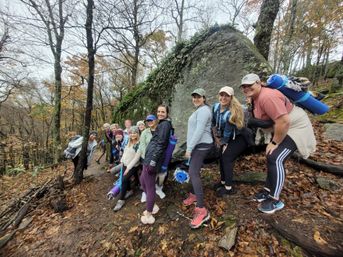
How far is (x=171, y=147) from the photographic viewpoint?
3.82 meters

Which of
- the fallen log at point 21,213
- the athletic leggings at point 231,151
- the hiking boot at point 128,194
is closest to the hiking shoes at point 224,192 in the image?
the athletic leggings at point 231,151

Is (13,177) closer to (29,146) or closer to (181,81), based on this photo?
(29,146)

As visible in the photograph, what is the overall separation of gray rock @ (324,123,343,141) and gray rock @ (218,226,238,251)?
4.50 metres

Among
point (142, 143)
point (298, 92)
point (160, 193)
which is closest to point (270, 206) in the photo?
point (298, 92)

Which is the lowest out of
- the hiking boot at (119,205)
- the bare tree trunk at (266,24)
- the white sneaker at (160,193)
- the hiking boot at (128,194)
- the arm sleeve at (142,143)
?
the hiking boot at (119,205)

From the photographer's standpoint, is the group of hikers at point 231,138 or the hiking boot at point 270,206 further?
the hiking boot at point 270,206

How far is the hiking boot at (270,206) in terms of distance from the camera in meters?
2.94

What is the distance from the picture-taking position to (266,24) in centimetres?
624

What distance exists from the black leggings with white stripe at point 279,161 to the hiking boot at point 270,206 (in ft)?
0.70

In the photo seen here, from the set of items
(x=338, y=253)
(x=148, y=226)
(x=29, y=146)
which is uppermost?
(x=338, y=253)

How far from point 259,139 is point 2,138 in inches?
637

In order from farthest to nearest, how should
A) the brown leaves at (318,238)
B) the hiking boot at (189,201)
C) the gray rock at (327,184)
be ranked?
the hiking boot at (189,201)
the gray rock at (327,184)
the brown leaves at (318,238)

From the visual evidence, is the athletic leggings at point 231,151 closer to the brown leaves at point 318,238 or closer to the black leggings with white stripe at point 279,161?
the black leggings with white stripe at point 279,161

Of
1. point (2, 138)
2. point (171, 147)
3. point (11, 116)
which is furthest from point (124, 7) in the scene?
point (11, 116)
